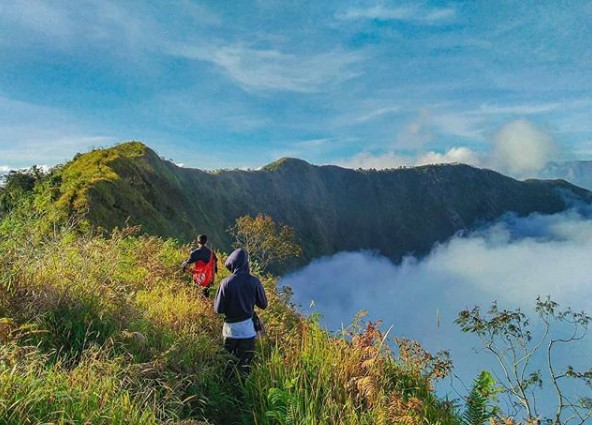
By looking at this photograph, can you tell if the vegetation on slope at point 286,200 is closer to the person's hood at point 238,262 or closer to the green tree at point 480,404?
the person's hood at point 238,262

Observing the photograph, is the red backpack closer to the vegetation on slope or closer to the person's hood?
the vegetation on slope

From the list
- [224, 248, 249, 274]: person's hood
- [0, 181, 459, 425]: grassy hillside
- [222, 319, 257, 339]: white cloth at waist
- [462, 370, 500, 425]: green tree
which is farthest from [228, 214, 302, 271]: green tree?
[222, 319, 257, 339]: white cloth at waist

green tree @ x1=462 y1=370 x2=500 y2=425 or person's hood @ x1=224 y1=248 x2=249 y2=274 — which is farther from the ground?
person's hood @ x1=224 y1=248 x2=249 y2=274

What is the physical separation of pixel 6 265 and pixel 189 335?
2576 millimetres

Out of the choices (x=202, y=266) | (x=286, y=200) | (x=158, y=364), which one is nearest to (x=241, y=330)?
(x=158, y=364)

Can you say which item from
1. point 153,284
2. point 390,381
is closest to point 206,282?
point 153,284

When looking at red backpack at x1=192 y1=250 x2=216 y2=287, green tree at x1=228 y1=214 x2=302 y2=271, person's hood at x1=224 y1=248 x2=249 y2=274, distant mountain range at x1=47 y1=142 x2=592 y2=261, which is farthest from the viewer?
green tree at x1=228 y1=214 x2=302 y2=271

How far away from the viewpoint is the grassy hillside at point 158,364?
11.9 ft

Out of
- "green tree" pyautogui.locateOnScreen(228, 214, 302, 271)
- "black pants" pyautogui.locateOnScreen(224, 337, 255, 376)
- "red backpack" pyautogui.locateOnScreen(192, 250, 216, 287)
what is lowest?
"green tree" pyautogui.locateOnScreen(228, 214, 302, 271)

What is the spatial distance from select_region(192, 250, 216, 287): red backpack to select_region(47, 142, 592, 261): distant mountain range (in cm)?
923

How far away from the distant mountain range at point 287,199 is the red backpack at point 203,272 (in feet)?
30.3

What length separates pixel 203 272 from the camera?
963 centimetres

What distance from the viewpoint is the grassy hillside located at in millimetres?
3625

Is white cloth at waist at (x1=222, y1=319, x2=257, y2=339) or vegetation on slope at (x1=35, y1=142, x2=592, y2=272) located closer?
white cloth at waist at (x1=222, y1=319, x2=257, y2=339)
